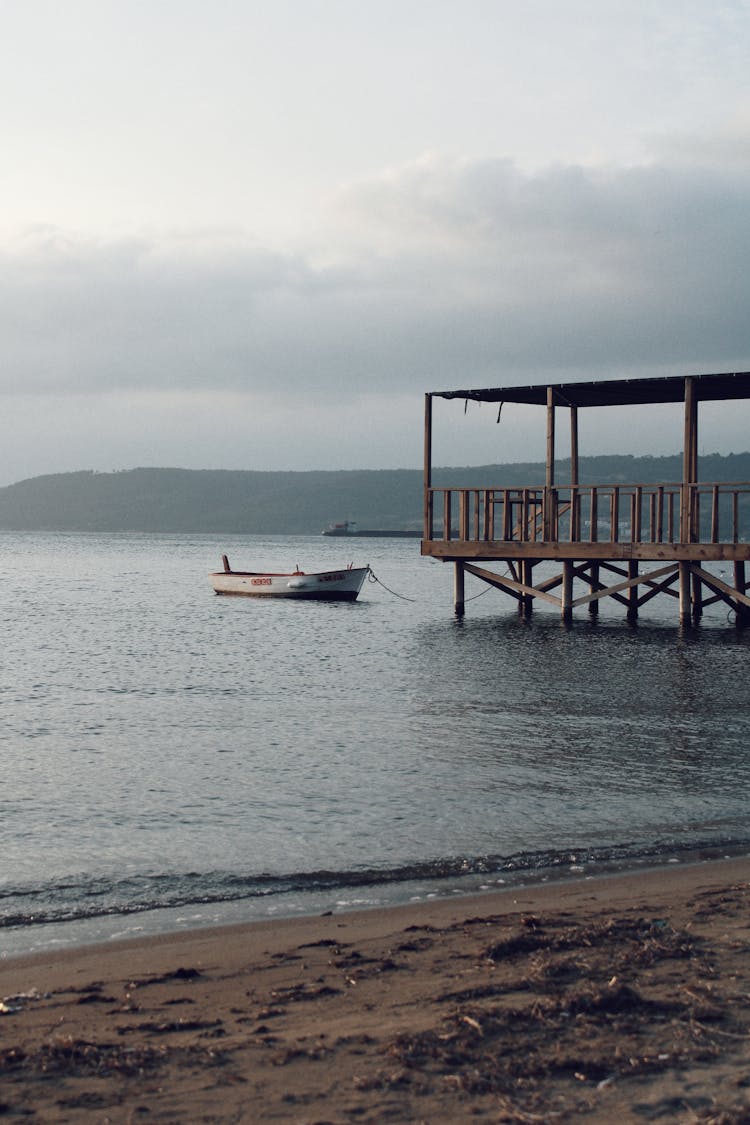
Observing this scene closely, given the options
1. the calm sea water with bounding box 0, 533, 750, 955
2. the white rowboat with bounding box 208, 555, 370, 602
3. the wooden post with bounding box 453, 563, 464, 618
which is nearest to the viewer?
→ the calm sea water with bounding box 0, 533, 750, 955

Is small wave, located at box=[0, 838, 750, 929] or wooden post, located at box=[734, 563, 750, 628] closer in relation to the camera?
small wave, located at box=[0, 838, 750, 929]

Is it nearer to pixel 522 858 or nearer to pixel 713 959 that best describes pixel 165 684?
pixel 522 858

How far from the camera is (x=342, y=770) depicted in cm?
1355

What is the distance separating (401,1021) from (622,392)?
2601 cm

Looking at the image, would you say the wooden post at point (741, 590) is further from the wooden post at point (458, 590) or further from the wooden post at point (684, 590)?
the wooden post at point (458, 590)

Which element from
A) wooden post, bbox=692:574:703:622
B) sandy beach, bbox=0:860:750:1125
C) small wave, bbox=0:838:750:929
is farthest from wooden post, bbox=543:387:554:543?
sandy beach, bbox=0:860:750:1125

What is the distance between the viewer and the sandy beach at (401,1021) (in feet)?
14.5

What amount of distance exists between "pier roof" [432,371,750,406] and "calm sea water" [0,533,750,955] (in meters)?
6.69

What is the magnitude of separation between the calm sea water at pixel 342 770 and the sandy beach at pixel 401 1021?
4.60 feet

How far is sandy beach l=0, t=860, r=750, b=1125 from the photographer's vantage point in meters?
4.43

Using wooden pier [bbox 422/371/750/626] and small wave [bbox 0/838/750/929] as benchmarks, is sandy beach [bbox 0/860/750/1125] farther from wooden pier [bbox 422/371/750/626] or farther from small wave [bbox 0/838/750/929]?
wooden pier [bbox 422/371/750/626]

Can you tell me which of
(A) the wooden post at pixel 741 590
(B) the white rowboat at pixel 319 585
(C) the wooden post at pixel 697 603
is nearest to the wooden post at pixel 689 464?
(A) the wooden post at pixel 741 590

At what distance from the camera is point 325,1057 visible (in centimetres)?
485

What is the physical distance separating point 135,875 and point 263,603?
39316mm
